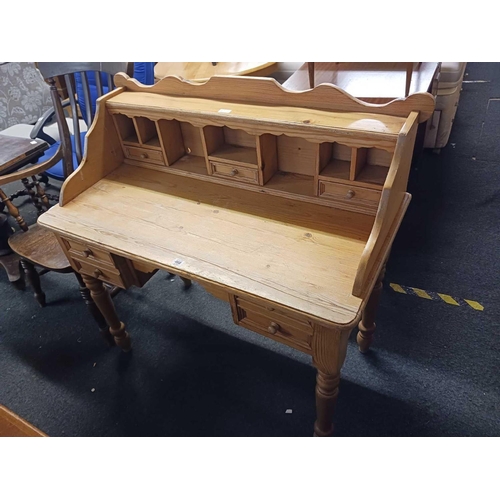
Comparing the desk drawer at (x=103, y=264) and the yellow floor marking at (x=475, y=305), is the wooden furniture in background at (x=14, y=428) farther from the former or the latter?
the yellow floor marking at (x=475, y=305)

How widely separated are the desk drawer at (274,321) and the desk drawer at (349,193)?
38 cm

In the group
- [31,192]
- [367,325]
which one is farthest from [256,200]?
[31,192]

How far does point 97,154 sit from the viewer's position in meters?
1.35

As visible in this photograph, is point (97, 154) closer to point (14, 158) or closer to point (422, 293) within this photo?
point (14, 158)

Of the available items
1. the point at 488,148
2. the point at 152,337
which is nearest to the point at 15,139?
the point at 152,337

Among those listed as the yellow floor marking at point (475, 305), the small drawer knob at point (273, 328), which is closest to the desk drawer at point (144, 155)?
the small drawer knob at point (273, 328)

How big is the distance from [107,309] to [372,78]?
1860 millimetres

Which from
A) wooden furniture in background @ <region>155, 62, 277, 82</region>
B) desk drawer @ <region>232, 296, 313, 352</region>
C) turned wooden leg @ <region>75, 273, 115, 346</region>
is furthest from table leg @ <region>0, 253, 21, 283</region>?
desk drawer @ <region>232, 296, 313, 352</region>

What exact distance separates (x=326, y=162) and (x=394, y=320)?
0.93m

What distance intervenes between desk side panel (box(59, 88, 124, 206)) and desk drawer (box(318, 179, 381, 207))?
77 cm

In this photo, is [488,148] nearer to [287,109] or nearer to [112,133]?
[287,109]

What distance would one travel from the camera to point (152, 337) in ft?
5.89

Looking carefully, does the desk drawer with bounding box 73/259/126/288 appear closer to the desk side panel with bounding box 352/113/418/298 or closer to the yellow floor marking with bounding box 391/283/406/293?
the desk side panel with bounding box 352/113/418/298

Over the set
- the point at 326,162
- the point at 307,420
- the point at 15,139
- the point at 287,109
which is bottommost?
the point at 307,420
